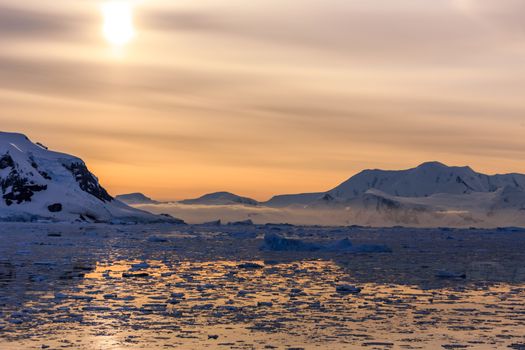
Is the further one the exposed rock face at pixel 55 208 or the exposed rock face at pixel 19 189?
the exposed rock face at pixel 19 189

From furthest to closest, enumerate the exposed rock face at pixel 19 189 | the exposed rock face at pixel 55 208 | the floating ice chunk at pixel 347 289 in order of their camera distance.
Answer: the exposed rock face at pixel 19 189 < the exposed rock face at pixel 55 208 < the floating ice chunk at pixel 347 289

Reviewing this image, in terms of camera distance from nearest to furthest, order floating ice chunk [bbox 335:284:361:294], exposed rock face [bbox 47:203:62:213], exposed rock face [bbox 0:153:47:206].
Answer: floating ice chunk [bbox 335:284:361:294]
exposed rock face [bbox 47:203:62:213]
exposed rock face [bbox 0:153:47:206]

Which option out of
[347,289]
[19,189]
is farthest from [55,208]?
[347,289]

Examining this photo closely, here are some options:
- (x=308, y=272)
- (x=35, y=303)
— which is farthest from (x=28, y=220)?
(x=35, y=303)

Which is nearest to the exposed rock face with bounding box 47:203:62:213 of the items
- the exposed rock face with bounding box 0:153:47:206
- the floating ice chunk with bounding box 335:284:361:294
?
A: the exposed rock face with bounding box 0:153:47:206

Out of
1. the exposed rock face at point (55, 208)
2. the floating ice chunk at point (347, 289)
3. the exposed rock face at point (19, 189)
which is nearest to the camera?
the floating ice chunk at point (347, 289)

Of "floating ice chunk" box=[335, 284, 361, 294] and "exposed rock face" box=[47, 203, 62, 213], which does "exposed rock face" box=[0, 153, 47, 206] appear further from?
"floating ice chunk" box=[335, 284, 361, 294]

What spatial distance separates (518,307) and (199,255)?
2821 cm

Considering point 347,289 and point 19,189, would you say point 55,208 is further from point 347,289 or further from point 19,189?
point 347,289

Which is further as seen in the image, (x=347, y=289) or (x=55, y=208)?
(x=55, y=208)

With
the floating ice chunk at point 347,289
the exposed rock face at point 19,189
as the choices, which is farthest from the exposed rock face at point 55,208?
the floating ice chunk at point 347,289

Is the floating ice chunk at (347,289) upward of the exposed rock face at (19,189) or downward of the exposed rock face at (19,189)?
downward

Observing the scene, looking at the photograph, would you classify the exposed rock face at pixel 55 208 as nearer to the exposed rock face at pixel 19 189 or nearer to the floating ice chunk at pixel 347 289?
the exposed rock face at pixel 19 189

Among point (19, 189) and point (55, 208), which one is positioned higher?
point (19, 189)
